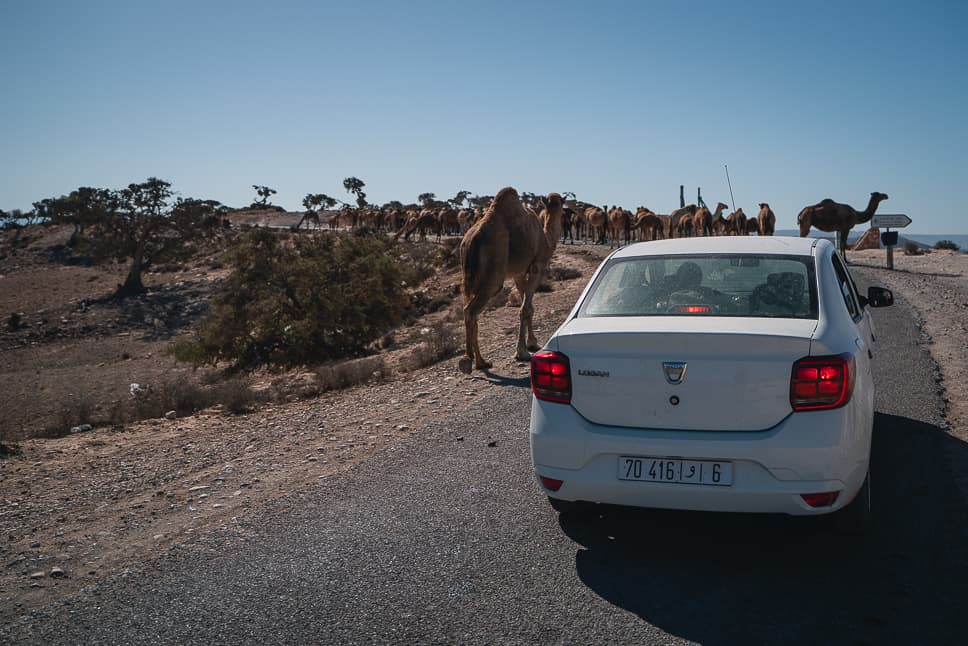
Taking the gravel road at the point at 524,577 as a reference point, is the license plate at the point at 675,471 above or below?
above

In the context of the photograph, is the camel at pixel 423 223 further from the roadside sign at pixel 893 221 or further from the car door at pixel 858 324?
the car door at pixel 858 324

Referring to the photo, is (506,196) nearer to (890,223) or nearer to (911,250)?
(890,223)

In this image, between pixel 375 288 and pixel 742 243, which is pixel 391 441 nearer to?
pixel 742 243

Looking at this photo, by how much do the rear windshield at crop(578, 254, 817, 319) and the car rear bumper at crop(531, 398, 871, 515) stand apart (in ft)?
2.66

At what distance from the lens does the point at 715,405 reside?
14.6ft

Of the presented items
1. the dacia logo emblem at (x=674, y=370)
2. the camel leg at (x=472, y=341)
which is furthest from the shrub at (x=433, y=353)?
the dacia logo emblem at (x=674, y=370)

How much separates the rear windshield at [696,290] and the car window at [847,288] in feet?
2.44

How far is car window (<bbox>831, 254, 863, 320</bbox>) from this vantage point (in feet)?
19.7

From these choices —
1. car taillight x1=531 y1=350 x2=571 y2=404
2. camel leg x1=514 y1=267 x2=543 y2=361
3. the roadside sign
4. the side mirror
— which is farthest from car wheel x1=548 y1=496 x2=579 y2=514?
the roadside sign

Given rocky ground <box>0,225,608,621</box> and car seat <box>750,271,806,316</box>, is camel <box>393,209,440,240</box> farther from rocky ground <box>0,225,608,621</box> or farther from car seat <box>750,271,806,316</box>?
car seat <box>750,271,806,316</box>

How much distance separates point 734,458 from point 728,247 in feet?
6.35

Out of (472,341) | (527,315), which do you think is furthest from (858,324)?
(527,315)

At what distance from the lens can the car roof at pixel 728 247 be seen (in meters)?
5.61

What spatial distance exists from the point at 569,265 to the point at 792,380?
24.8m
